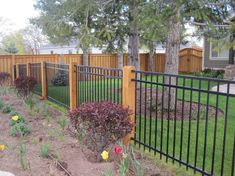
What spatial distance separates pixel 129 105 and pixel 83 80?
201 cm

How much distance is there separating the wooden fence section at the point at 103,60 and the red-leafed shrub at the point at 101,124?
7052 mm

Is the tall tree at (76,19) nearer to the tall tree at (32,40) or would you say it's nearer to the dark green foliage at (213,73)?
the dark green foliage at (213,73)

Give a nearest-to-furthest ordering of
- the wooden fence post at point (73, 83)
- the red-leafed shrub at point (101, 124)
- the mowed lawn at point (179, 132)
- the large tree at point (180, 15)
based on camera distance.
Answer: the red-leafed shrub at point (101, 124), the mowed lawn at point (179, 132), the large tree at point (180, 15), the wooden fence post at point (73, 83)

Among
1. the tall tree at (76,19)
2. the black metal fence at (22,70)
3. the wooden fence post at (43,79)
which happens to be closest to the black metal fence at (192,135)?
the tall tree at (76,19)

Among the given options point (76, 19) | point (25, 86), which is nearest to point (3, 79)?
point (25, 86)

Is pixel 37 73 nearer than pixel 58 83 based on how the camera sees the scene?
No

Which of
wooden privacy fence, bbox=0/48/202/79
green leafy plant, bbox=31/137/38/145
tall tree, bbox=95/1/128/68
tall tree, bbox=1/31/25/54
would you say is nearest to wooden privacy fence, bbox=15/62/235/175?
green leafy plant, bbox=31/137/38/145

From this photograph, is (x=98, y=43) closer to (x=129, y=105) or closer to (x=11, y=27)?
(x=129, y=105)

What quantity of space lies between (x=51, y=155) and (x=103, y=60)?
12.8m

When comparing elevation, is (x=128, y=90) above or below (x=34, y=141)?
above

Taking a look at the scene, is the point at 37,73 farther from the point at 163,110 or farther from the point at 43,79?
the point at 163,110

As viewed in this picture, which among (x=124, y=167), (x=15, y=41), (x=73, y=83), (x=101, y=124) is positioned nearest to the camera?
(x=124, y=167)

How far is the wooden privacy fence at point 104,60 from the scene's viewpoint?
12883mm

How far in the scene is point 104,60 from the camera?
16.5m
